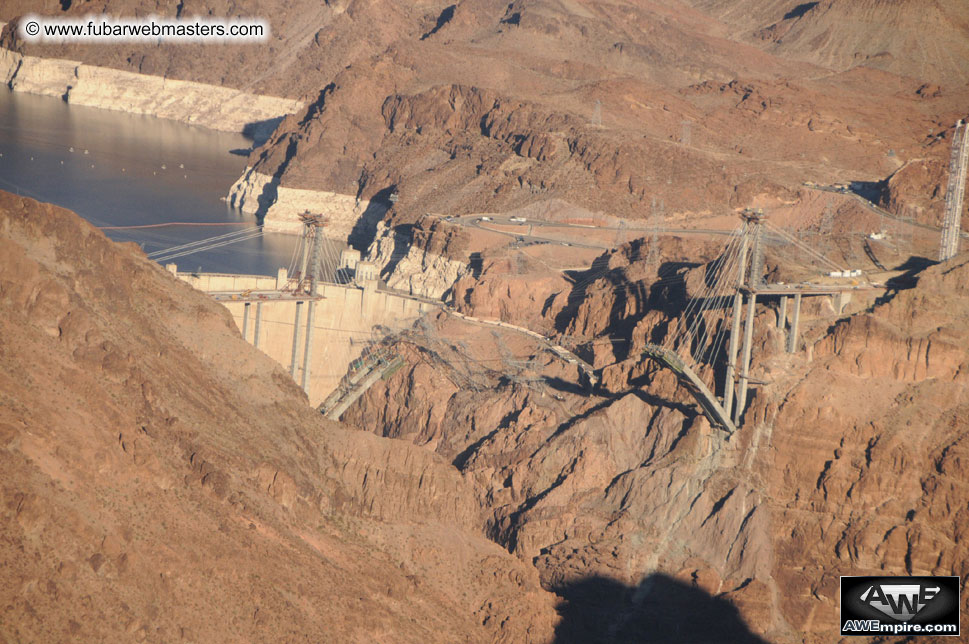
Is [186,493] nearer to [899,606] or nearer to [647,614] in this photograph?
[647,614]

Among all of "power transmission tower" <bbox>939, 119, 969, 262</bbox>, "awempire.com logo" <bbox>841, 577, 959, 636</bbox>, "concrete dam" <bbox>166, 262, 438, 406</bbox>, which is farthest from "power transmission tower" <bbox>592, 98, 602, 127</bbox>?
"awempire.com logo" <bbox>841, 577, 959, 636</bbox>

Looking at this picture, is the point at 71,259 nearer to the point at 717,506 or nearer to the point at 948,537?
the point at 717,506

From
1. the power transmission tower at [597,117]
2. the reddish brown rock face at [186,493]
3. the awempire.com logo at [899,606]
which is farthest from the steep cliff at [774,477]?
the power transmission tower at [597,117]

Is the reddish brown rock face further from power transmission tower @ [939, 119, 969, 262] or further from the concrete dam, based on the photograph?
power transmission tower @ [939, 119, 969, 262]

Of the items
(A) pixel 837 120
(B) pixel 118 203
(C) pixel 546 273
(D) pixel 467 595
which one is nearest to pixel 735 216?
(C) pixel 546 273

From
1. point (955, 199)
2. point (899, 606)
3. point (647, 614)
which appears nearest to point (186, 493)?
point (647, 614)

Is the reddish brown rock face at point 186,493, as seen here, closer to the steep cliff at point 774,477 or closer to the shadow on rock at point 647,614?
the shadow on rock at point 647,614
